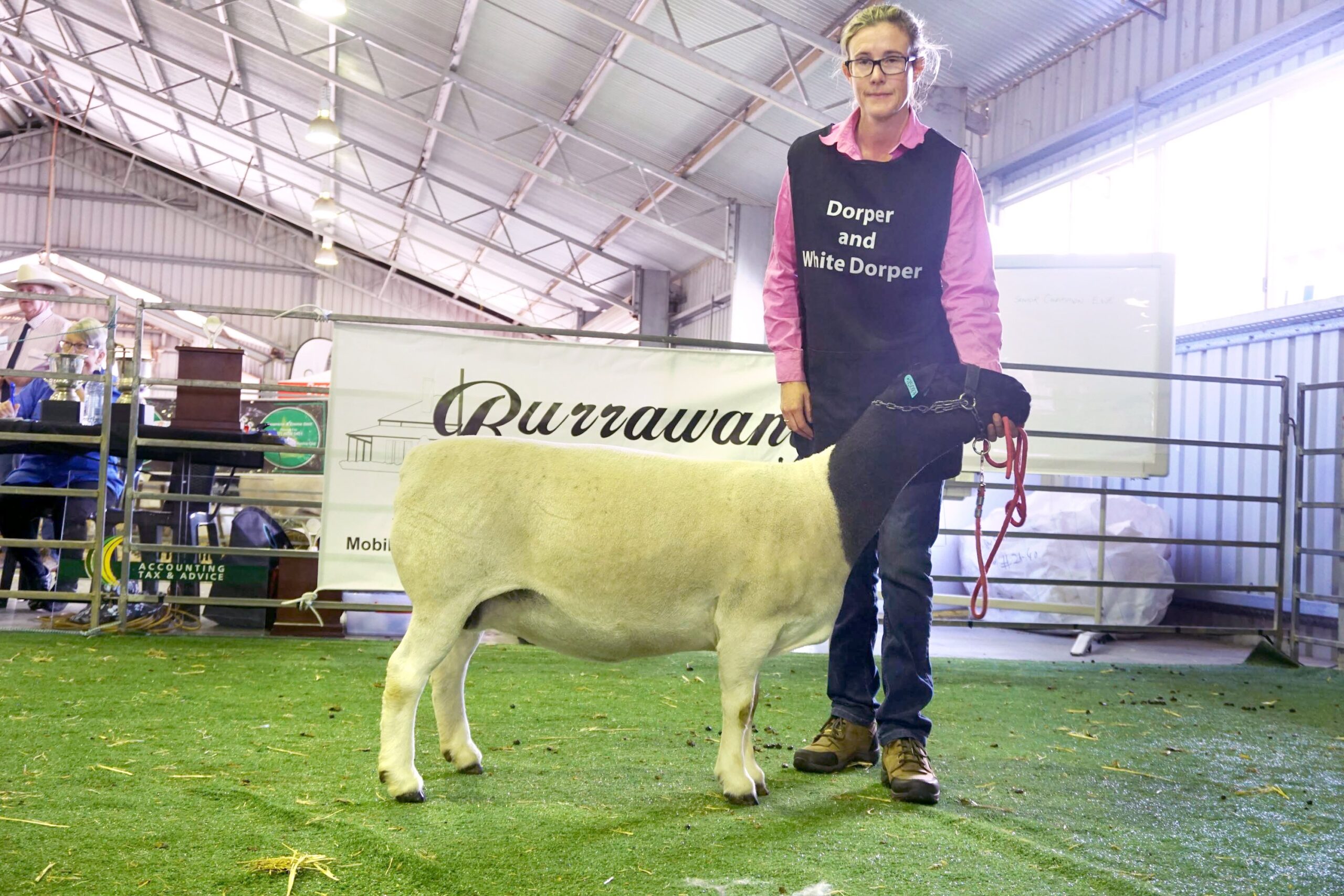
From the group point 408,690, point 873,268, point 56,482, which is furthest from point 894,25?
point 56,482

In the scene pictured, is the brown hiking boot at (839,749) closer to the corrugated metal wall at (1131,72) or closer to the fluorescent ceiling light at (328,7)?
the corrugated metal wall at (1131,72)

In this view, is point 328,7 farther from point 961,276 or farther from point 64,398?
point 961,276

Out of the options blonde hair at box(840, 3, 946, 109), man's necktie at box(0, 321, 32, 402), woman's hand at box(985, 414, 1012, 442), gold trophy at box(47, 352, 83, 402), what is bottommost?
woman's hand at box(985, 414, 1012, 442)

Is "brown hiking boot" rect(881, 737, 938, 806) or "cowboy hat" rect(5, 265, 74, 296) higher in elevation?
"cowboy hat" rect(5, 265, 74, 296)

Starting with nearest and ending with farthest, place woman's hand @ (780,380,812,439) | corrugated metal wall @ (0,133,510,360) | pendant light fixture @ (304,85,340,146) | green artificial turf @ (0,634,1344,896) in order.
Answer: green artificial turf @ (0,634,1344,896), woman's hand @ (780,380,812,439), pendant light fixture @ (304,85,340,146), corrugated metal wall @ (0,133,510,360)

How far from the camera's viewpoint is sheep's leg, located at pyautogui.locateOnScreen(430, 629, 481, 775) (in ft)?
8.07

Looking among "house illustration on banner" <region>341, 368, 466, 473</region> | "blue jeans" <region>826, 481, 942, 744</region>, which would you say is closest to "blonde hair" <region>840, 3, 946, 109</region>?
"blue jeans" <region>826, 481, 942, 744</region>

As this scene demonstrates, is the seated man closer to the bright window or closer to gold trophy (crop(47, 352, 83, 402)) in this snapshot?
gold trophy (crop(47, 352, 83, 402))

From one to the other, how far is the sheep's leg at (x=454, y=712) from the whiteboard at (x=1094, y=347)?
3.80 m

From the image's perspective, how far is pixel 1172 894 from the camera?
180cm

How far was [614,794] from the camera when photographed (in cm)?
233

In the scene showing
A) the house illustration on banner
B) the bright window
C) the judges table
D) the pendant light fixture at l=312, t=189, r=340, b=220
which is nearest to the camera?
the house illustration on banner

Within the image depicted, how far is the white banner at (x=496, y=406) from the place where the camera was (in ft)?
15.1

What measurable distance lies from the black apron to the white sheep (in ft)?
1.01
